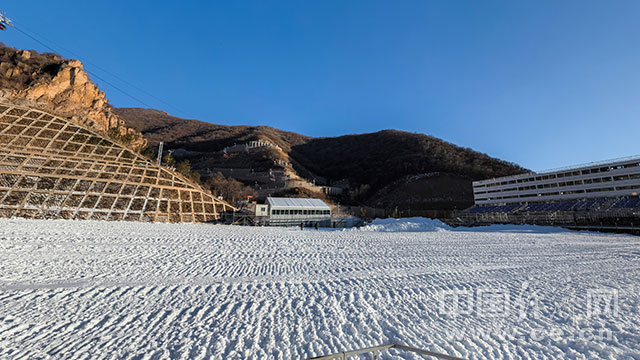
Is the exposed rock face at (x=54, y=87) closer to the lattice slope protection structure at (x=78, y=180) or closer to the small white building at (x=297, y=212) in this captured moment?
the lattice slope protection structure at (x=78, y=180)

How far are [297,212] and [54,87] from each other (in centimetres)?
4291

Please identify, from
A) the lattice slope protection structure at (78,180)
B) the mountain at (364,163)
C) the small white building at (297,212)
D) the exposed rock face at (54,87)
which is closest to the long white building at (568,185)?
the mountain at (364,163)

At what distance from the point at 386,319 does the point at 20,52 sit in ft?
226

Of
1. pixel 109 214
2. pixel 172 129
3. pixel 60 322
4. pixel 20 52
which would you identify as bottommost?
pixel 60 322

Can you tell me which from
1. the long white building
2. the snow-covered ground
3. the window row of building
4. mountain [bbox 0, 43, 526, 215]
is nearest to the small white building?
the window row of building

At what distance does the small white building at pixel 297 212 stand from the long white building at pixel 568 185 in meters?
53.3

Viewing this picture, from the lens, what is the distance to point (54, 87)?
3931 cm

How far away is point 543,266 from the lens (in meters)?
9.47

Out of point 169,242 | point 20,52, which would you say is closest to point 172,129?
point 20,52

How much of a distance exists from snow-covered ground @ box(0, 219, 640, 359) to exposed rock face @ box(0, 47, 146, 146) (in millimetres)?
41734

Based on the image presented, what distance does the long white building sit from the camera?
45188 millimetres

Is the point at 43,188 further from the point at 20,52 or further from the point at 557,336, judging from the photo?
the point at 20,52

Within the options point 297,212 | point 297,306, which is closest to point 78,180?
point 297,212

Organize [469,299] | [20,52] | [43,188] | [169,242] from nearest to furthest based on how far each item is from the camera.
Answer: [469,299] → [169,242] → [43,188] → [20,52]
